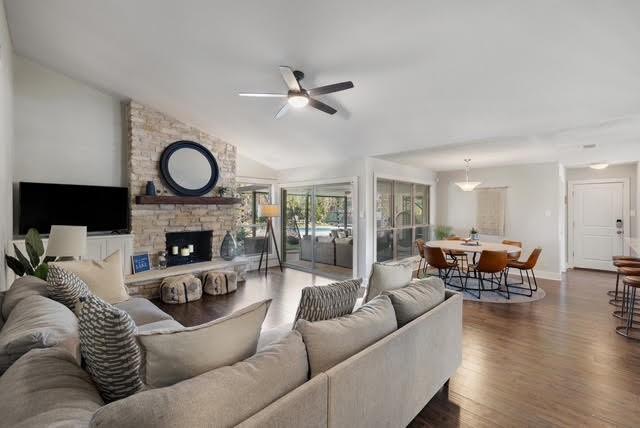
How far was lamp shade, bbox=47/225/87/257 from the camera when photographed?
2.65 meters

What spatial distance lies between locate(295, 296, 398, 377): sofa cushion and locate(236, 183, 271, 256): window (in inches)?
202

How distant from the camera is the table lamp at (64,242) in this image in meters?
2.65

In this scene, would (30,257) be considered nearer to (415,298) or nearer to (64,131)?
(64,131)

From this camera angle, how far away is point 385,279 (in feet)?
7.54

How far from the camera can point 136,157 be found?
15.5ft

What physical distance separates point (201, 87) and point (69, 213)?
8.28 ft

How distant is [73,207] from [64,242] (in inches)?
77.7

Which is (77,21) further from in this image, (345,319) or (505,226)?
(505,226)

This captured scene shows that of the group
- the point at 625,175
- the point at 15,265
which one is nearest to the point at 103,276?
the point at 15,265

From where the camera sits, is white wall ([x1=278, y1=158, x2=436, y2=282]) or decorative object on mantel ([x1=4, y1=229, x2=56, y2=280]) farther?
white wall ([x1=278, y1=158, x2=436, y2=282])

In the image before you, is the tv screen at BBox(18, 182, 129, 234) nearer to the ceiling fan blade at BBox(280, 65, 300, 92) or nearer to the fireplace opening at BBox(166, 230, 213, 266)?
the fireplace opening at BBox(166, 230, 213, 266)

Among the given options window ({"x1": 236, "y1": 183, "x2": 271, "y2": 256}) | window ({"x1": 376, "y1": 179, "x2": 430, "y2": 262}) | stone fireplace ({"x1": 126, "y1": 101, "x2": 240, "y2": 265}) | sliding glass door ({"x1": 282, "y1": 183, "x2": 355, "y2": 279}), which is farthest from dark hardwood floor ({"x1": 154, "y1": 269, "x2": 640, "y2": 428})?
window ({"x1": 376, "y1": 179, "x2": 430, "y2": 262})

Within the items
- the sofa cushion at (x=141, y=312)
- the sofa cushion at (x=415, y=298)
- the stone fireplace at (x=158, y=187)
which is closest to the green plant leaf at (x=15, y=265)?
the sofa cushion at (x=141, y=312)

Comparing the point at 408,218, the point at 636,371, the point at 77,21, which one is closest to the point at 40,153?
the point at 77,21
